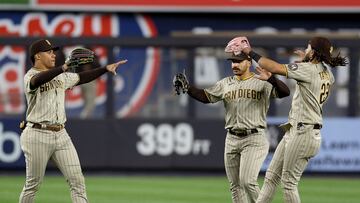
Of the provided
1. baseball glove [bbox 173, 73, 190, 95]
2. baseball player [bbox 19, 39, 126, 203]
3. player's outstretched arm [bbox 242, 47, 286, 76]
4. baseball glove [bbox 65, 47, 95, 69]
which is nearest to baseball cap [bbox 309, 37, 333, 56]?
player's outstretched arm [bbox 242, 47, 286, 76]

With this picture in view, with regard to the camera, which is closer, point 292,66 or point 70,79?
point 292,66

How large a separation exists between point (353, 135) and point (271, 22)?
23.0ft

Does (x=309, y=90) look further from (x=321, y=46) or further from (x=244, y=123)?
(x=244, y=123)

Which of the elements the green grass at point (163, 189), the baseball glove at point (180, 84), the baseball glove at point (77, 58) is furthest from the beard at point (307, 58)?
the green grass at point (163, 189)

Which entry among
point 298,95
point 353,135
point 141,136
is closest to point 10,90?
point 141,136

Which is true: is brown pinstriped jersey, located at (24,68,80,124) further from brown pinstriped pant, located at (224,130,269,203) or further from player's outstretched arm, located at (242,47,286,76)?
player's outstretched arm, located at (242,47,286,76)

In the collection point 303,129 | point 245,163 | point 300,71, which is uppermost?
point 300,71

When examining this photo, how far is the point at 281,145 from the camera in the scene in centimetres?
998

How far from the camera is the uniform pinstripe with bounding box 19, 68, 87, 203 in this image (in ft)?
32.0

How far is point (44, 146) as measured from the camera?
32.1ft

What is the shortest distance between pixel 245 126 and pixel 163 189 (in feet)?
15.0

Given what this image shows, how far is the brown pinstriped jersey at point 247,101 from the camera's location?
10000 millimetres

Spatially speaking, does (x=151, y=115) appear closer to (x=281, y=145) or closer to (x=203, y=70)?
(x=203, y=70)

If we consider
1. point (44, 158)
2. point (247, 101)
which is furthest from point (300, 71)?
point (44, 158)
